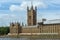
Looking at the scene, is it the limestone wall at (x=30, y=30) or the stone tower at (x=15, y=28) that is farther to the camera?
the stone tower at (x=15, y=28)

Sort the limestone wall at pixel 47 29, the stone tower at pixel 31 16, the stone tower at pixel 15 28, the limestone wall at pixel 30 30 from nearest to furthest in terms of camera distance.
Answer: the limestone wall at pixel 47 29, the limestone wall at pixel 30 30, the stone tower at pixel 15 28, the stone tower at pixel 31 16

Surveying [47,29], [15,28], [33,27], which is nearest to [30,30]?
[33,27]

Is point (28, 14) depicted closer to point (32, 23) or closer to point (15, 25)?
point (32, 23)

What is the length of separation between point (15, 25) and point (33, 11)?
11.8 metres

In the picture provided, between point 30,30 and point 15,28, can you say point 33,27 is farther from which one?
point 15,28

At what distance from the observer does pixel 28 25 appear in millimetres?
95625

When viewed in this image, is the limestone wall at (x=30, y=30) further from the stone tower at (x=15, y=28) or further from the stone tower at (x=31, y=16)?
the stone tower at (x=31, y=16)

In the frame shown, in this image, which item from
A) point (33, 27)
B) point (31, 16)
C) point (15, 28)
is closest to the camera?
point (33, 27)

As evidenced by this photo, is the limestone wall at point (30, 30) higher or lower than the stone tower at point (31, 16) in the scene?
lower

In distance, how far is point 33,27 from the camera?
86.1 metres

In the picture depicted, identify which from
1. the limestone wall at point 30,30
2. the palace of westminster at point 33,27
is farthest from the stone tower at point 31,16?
the limestone wall at point 30,30

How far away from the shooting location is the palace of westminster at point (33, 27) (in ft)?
266

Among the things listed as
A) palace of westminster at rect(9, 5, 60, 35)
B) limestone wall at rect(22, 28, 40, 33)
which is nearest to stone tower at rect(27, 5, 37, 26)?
palace of westminster at rect(9, 5, 60, 35)

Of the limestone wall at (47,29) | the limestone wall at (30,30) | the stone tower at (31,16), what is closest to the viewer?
the limestone wall at (47,29)
